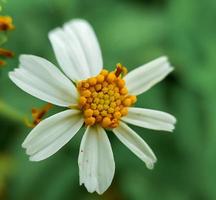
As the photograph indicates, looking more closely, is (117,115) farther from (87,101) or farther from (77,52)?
(77,52)

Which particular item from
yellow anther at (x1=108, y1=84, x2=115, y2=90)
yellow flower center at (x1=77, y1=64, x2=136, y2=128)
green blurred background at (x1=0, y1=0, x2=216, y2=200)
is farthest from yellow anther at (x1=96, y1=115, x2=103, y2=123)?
green blurred background at (x1=0, y1=0, x2=216, y2=200)

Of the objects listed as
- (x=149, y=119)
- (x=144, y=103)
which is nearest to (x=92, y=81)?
(x=149, y=119)

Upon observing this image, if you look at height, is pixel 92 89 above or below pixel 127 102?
above

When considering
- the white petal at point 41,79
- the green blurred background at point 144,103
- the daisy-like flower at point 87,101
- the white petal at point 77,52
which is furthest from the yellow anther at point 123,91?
the green blurred background at point 144,103

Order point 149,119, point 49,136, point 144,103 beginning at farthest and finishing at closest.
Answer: point 144,103 < point 149,119 < point 49,136

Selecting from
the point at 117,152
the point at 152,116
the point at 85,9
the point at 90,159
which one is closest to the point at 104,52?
the point at 85,9

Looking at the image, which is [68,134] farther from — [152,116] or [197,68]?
[197,68]

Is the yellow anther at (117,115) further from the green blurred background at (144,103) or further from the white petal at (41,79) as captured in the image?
the green blurred background at (144,103)
